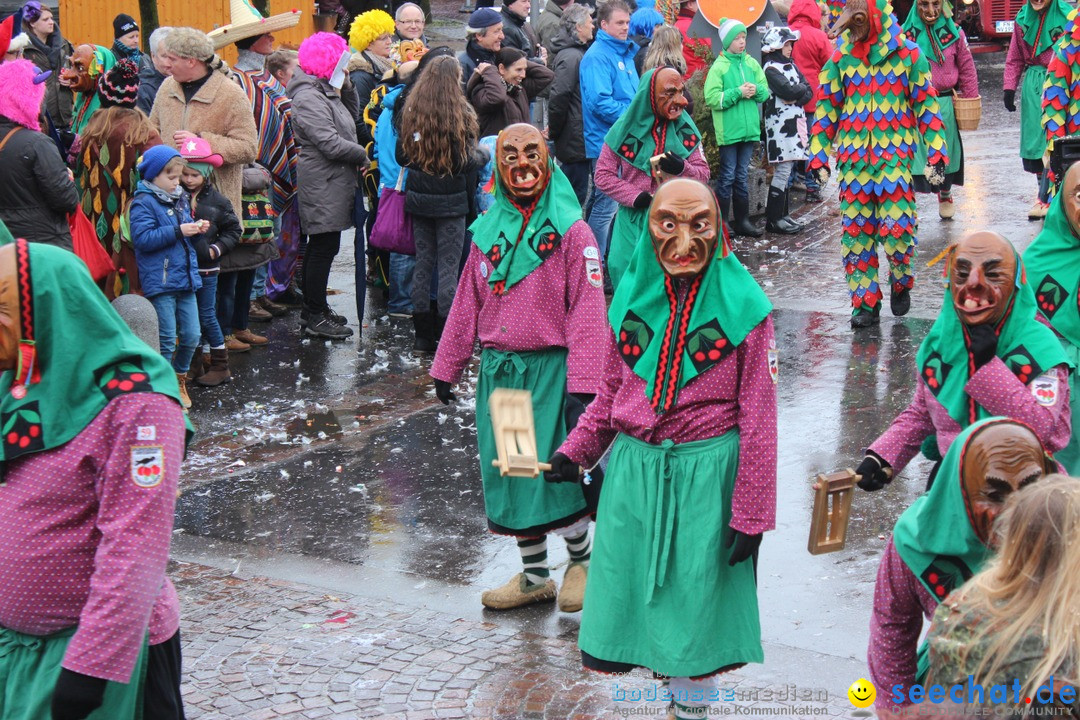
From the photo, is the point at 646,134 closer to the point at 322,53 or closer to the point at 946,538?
the point at 322,53

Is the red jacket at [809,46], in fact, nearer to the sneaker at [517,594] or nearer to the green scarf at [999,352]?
the sneaker at [517,594]

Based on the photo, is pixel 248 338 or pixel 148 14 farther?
pixel 148 14

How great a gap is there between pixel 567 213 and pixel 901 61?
4731 millimetres

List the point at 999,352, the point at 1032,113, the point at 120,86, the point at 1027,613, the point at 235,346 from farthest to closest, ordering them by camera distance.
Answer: the point at 1032,113, the point at 235,346, the point at 120,86, the point at 999,352, the point at 1027,613

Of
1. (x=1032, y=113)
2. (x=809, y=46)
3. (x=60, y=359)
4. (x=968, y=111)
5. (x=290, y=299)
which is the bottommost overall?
(x=290, y=299)

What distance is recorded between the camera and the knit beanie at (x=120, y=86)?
29.5 ft

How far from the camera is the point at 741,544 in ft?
14.7

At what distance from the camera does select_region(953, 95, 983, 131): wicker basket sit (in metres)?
11.8

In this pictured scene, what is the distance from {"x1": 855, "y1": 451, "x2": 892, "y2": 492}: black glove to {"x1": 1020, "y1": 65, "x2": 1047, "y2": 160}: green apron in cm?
888

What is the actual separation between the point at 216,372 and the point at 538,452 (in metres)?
4.17

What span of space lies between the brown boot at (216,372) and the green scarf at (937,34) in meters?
6.68

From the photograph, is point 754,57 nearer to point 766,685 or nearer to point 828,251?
point 828,251

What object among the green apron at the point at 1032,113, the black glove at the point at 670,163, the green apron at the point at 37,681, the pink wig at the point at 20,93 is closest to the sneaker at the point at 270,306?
the pink wig at the point at 20,93

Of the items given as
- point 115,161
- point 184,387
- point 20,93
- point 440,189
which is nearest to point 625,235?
point 440,189
